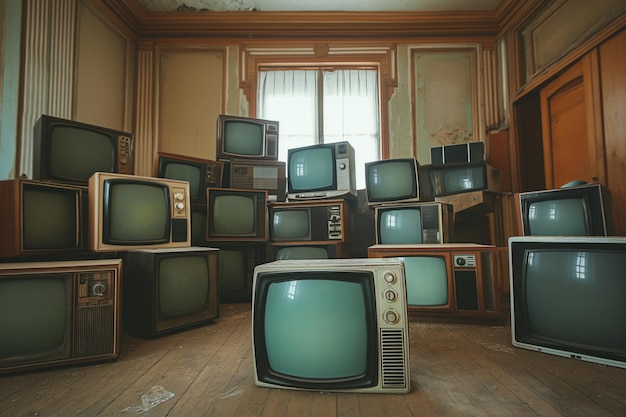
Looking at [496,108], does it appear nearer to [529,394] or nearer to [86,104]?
[529,394]

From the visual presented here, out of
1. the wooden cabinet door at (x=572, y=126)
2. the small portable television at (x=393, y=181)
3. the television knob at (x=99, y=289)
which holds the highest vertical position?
the wooden cabinet door at (x=572, y=126)

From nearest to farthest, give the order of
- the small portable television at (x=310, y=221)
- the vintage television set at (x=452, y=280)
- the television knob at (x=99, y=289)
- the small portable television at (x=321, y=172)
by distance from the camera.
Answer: the television knob at (x=99, y=289)
the vintage television set at (x=452, y=280)
the small portable television at (x=310, y=221)
the small portable television at (x=321, y=172)

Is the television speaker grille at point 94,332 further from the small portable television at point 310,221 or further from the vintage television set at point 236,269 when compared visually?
the small portable television at point 310,221

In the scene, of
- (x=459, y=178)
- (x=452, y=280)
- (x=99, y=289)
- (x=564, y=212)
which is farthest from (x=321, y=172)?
(x=99, y=289)

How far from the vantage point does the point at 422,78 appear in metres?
3.80

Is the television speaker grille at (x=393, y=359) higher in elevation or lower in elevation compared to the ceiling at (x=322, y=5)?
lower

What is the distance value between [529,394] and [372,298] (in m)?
0.63

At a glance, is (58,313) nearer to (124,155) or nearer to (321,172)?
(124,155)

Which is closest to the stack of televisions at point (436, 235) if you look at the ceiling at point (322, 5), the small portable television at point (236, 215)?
the small portable television at point (236, 215)

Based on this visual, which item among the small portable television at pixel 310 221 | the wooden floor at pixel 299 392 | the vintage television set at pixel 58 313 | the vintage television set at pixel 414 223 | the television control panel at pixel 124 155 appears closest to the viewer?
the wooden floor at pixel 299 392

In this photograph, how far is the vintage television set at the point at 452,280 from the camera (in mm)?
1861

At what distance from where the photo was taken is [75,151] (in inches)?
79.0

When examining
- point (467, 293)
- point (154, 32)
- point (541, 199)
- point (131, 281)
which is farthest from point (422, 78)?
point (131, 281)

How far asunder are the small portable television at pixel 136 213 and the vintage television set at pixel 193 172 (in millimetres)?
545
